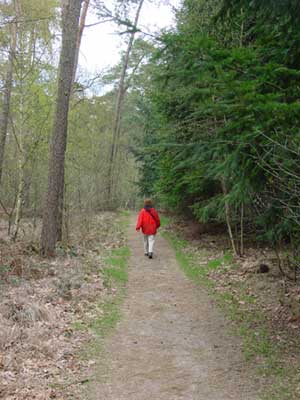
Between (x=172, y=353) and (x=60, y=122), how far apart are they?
683cm

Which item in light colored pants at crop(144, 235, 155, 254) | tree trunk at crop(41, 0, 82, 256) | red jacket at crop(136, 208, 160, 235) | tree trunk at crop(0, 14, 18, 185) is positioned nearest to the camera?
tree trunk at crop(41, 0, 82, 256)

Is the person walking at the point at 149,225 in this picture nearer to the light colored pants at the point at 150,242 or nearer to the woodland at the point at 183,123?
the light colored pants at the point at 150,242

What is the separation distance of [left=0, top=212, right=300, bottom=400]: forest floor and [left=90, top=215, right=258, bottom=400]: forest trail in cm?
1

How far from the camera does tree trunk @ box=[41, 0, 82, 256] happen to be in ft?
33.4

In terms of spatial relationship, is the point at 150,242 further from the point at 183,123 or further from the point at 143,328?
the point at 143,328

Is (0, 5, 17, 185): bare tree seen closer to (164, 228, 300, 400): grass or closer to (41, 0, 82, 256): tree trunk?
(41, 0, 82, 256): tree trunk

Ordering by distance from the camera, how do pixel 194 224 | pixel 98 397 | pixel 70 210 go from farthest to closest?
pixel 194 224, pixel 70 210, pixel 98 397

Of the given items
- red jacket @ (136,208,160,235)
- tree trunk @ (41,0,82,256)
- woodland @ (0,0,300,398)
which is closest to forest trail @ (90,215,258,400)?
woodland @ (0,0,300,398)

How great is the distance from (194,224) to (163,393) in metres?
13.9

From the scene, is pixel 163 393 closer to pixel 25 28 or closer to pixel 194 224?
pixel 25 28

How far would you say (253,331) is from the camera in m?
6.51

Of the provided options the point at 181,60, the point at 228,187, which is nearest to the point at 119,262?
the point at 228,187

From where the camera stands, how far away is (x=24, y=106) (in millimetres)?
11773

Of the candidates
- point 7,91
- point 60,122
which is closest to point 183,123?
point 60,122
